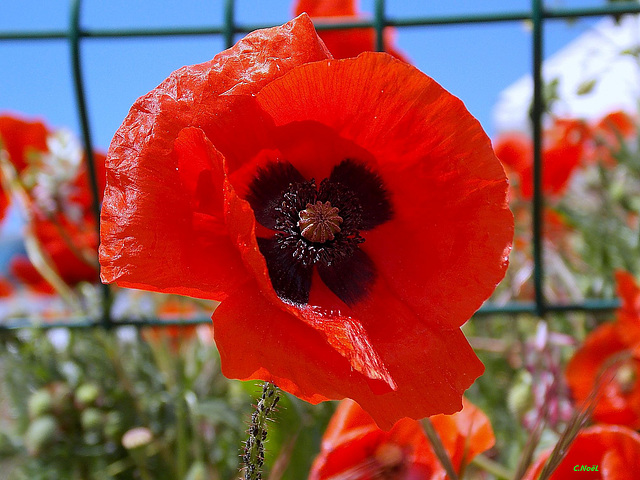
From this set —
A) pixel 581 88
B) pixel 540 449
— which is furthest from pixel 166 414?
pixel 581 88

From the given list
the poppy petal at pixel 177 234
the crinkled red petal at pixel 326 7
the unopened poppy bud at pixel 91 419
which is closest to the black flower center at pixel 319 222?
the poppy petal at pixel 177 234

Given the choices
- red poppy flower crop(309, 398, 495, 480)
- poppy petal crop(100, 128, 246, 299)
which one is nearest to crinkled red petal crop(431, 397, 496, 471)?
red poppy flower crop(309, 398, 495, 480)

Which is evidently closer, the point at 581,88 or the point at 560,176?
the point at 581,88

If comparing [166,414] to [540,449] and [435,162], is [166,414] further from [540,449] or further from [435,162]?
[435,162]

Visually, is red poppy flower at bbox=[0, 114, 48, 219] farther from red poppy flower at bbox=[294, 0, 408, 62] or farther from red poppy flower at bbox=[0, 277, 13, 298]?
red poppy flower at bbox=[294, 0, 408, 62]

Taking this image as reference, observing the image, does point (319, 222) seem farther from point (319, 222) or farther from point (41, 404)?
point (41, 404)

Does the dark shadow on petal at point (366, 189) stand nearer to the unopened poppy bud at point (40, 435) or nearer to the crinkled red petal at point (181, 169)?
the crinkled red petal at point (181, 169)

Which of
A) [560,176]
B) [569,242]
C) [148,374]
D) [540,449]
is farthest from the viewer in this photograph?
[569,242]
